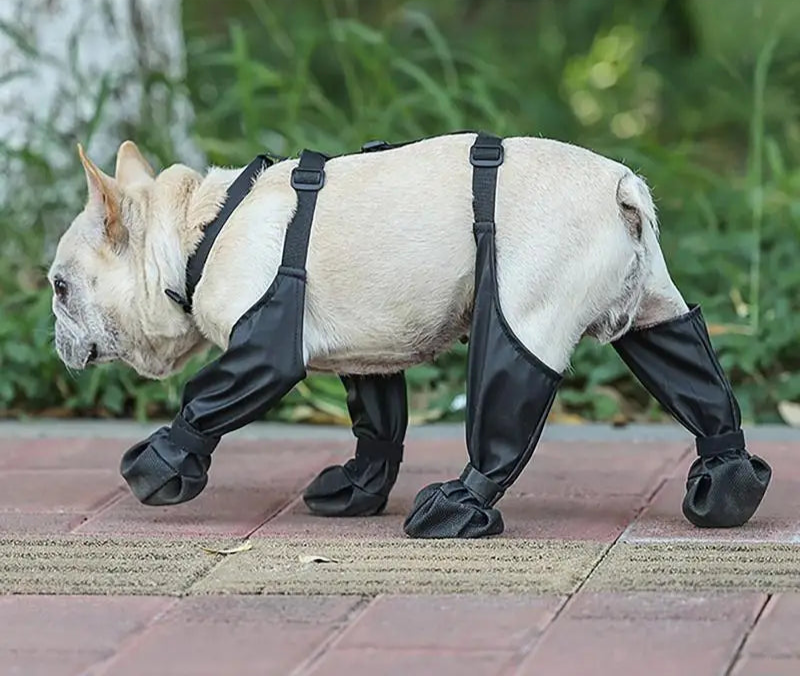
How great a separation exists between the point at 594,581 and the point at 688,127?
627 cm

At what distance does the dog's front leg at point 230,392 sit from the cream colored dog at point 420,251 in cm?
6

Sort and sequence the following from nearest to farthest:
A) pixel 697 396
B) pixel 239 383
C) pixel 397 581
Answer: pixel 397 581 → pixel 239 383 → pixel 697 396

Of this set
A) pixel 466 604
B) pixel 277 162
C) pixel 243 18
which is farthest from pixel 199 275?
pixel 243 18

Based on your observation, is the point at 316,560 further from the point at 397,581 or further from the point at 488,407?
the point at 488,407

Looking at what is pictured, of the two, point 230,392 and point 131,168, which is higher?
point 131,168

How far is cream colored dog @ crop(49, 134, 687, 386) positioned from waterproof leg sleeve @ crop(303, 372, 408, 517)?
0.20m

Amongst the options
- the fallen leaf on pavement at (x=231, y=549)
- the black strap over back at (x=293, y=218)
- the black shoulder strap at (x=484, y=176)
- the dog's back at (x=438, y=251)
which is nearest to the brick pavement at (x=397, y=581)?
the fallen leaf on pavement at (x=231, y=549)

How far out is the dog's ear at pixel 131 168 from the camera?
4.75m

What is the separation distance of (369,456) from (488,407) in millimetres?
663

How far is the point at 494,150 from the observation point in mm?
4277

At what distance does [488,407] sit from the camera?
4164mm

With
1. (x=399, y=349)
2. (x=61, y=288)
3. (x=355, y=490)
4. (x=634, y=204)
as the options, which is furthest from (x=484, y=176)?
(x=61, y=288)

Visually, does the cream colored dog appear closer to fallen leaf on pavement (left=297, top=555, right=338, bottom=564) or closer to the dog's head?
the dog's head

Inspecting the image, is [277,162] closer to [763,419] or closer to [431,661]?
[431,661]
